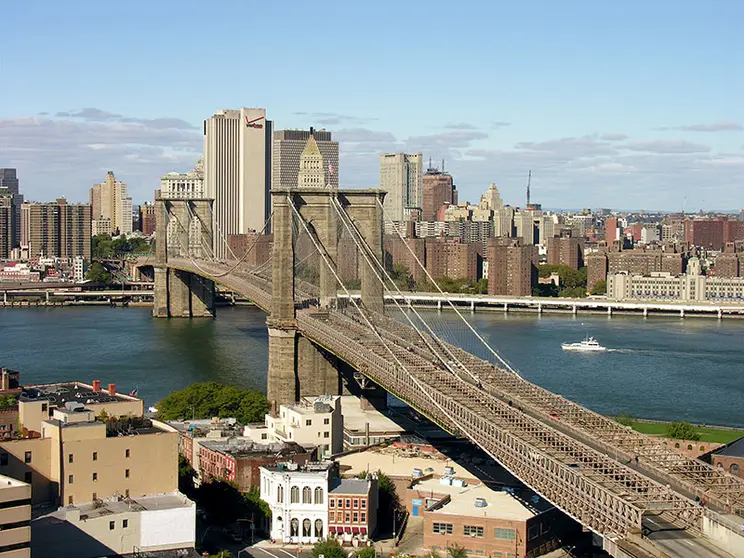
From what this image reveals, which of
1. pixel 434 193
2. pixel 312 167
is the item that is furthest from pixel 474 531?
pixel 434 193

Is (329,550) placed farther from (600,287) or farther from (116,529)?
(600,287)

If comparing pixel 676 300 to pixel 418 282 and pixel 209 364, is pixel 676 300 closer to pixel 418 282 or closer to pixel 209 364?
pixel 418 282

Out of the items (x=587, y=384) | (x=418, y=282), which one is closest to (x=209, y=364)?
(x=587, y=384)

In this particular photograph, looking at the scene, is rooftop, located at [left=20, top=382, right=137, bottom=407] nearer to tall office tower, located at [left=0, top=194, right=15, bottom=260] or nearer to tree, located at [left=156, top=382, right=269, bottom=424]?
tree, located at [left=156, top=382, right=269, bottom=424]

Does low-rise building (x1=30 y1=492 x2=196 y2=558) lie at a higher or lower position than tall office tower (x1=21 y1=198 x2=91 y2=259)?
lower

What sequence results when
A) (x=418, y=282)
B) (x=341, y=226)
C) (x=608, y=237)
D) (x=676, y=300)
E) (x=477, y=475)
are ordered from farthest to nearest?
(x=608, y=237) → (x=418, y=282) → (x=676, y=300) → (x=341, y=226) → (x=477, y=475)

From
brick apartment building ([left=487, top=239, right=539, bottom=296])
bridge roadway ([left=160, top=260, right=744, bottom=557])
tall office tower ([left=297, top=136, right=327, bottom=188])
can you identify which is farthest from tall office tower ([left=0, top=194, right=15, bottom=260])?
bridge roadway ([left=160, top=260, right=744, bottom=557])

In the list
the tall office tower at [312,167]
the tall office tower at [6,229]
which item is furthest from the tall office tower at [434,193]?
the tall office tower at [312,167]
